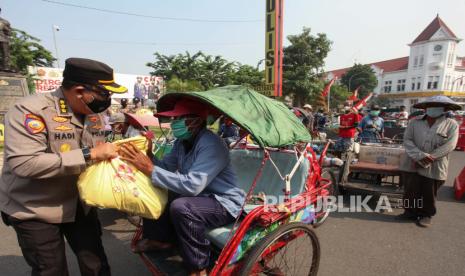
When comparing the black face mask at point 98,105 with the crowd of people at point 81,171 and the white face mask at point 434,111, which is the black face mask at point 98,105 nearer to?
the crowd of people at point 81,171

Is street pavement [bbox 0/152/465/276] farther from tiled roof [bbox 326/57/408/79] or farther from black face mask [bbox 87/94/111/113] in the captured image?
tiled roof [bbox 326/57/408/79]

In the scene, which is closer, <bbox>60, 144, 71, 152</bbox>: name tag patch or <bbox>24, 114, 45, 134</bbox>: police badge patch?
<bbox>24, 114, 45, 134</bbox>: police badge patch

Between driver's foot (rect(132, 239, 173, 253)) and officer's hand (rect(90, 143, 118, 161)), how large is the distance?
941 millimetres

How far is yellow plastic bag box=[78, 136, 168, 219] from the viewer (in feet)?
5.42

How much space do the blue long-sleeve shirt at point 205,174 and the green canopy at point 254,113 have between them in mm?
278

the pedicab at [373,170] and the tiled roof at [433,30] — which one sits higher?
the tiled roof at [433,30]

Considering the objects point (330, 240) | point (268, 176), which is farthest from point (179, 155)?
point (330, 240)

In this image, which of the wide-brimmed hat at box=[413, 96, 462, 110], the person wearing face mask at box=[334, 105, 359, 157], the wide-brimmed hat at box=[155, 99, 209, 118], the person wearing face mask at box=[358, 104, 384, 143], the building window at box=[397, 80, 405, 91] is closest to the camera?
the wide-brimmed hat at box=[155, 99, 209, 118]

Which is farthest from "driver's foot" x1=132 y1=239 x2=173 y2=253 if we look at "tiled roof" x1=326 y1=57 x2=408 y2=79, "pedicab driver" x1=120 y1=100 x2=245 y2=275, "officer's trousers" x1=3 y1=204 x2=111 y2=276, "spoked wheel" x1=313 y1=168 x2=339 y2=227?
"tiled roof" x1=326 y1=57 x2=408 y2=79

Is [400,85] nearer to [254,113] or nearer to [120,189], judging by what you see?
[254,113]

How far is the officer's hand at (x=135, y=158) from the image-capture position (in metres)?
1.83

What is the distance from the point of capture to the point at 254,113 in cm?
218

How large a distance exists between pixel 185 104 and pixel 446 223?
13.8ft

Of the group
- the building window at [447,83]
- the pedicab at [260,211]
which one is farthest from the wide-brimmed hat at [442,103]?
the building window at [447,83]
